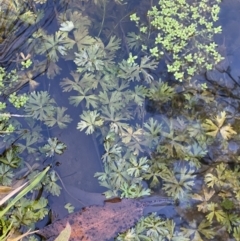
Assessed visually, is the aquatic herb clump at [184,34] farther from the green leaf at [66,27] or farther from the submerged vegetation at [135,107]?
the green leaf at [66,27]

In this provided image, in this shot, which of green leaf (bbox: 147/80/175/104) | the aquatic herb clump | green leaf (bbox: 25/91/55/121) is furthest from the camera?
the aquatic herb clump

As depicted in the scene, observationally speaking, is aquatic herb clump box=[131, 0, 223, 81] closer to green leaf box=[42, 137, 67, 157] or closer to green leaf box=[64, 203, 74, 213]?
green leaf box=[42, 137, 67, 157]

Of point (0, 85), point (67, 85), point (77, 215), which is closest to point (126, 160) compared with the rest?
point (77, 215)

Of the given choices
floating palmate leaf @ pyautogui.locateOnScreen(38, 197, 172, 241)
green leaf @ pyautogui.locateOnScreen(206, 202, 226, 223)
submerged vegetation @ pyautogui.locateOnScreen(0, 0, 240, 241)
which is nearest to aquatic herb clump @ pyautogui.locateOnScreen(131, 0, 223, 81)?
submerged vegetation @ pyautogui.locateOnScreen(0, 0, 240, 241)

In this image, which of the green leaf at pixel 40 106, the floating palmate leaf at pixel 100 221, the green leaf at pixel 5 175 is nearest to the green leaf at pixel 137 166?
the floating palmate leaf at pixel 100 221

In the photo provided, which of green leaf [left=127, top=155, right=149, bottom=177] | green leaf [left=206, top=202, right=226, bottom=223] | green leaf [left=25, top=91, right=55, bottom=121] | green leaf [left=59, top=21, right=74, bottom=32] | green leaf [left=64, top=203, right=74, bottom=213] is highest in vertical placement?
green leaf [left=59, top=21, right=74, bottom=32]

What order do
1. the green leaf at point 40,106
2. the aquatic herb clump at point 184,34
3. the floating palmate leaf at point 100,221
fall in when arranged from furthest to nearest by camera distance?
1. the aquatic herb clump at point 184,34
2. the green leaf at point 40,106
3. the floating palmate leaf at point 100,221

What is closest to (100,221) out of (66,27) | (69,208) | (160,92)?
(69,208)
